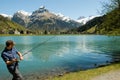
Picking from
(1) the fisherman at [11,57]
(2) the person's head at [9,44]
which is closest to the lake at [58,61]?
(1) the fisherman at [11,57]

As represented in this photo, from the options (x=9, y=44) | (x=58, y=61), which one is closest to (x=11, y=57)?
(x=9, y=44)

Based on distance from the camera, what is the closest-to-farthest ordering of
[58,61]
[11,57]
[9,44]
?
[9,44] → [11,57] → [58,61]

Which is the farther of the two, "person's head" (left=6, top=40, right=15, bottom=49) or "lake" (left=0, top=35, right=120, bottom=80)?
"lake" (left=0, top=35, right=120, bottom=80)

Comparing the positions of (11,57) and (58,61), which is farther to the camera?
(58,61)

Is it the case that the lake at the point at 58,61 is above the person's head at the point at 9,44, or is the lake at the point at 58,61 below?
below

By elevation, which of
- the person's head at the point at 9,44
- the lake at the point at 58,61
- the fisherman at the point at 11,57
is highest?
the person's head at the point at 9,44

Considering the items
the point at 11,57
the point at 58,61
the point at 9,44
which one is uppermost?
the point at 9,44

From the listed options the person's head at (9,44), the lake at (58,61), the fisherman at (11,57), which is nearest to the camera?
the person's head at (9,44)

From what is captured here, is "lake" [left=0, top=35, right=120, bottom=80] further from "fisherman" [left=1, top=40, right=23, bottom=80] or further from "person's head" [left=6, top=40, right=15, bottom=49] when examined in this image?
"person's head" [left=6, top=40, right=15, bottom=49]

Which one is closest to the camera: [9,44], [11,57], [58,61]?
[9,44]

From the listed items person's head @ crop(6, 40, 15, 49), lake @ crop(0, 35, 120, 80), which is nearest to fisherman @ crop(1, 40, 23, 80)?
person's head @ crop(6, 40, 15, 49)

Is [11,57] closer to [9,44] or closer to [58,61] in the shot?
[9,44]

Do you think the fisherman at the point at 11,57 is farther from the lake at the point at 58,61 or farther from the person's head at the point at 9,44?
the lake at the point at 58,61

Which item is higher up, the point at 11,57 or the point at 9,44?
the point at 9,44
